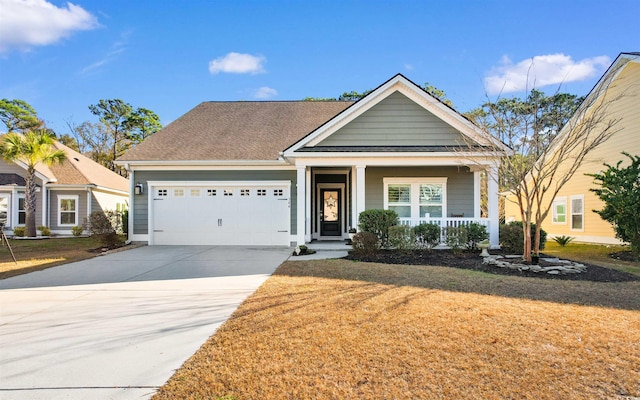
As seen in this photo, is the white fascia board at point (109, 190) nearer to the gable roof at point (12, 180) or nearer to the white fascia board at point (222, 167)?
the gable roof at point (12, 180)

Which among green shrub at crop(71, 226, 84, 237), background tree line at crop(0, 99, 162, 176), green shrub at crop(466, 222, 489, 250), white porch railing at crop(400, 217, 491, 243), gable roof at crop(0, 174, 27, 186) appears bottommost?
green shrub at crop(71, 226, 84, 237)

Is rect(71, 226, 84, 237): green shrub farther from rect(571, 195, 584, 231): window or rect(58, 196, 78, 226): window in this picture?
rect(571, 195, 584, 231): window

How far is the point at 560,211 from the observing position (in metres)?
17.5

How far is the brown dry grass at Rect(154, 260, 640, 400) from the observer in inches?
115

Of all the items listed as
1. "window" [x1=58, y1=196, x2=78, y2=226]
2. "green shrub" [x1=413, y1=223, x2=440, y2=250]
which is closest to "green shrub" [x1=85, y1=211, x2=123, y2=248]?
"window" [x1=58, y1=196, x2=78, y2=226]

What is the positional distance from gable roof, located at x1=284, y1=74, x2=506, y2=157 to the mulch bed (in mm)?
3740

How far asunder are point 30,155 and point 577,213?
25.0m

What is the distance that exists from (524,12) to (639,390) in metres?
13.9

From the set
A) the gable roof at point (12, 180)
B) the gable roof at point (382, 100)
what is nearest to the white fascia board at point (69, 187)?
the gable roof at point (12, 180)

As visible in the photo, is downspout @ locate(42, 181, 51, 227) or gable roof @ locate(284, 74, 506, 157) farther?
downspout @ locate(42, 181, 51, 227)

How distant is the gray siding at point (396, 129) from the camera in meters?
11.9

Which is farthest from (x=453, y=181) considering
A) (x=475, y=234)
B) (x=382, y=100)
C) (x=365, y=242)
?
(x=365, y=242)

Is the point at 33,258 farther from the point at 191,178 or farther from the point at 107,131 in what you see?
the point at 107,131

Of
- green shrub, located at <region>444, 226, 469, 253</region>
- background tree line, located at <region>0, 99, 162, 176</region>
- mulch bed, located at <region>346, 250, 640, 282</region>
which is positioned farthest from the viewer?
background tree line, located at <region>0, 99, 162, 176</region>
